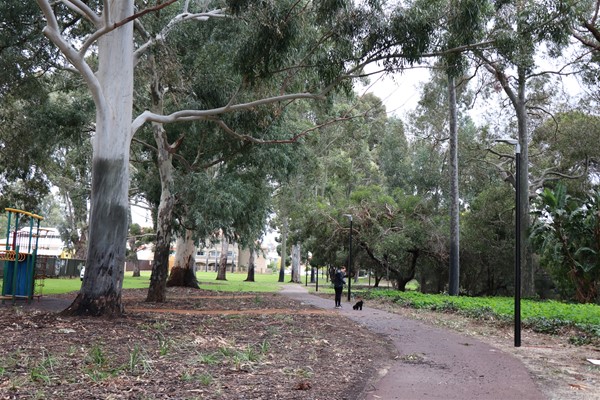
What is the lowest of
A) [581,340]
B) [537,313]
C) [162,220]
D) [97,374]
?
[581,340]

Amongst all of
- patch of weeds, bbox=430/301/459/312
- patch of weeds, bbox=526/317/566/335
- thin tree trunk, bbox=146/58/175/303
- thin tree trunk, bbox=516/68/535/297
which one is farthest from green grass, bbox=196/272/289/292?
patch of weeds, bbox=526/317/566/335

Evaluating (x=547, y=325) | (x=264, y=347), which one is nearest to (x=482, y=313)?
(x=547, y=325)

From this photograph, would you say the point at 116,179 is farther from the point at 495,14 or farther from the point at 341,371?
the point at 495,14

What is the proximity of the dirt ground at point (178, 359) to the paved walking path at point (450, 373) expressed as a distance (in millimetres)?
366

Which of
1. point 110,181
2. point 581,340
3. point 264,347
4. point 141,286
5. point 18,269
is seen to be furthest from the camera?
point 141,286

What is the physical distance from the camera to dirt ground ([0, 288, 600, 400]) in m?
5.78

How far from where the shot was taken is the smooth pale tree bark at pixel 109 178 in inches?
455

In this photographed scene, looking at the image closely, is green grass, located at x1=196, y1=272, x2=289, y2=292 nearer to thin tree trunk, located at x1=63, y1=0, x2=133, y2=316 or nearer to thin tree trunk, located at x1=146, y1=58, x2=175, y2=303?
thin tree trunk, located at x1=146, y1=58, x2=175, y2=303

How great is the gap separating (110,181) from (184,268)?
18632 mm

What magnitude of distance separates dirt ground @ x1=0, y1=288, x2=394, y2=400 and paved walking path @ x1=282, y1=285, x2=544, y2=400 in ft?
1.20

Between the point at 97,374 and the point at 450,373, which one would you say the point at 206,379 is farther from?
the point at 450,373

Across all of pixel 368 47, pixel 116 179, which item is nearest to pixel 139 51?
pixel 116 179

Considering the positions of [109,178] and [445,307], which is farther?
[445,307]

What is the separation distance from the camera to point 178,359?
7402 millimetres
